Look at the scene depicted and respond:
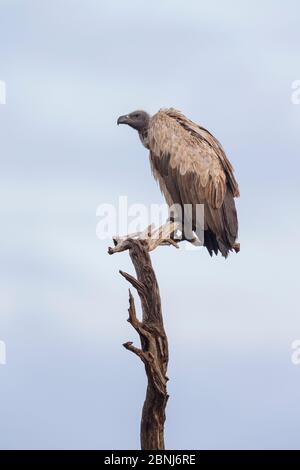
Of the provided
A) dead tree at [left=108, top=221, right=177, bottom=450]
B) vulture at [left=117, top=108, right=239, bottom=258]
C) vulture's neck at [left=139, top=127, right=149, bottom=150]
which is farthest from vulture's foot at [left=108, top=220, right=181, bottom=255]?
vulture's neck at [left=139, top=127, right=149, bottom=150]

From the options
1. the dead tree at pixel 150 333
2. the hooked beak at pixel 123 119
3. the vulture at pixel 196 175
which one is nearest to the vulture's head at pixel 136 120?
the hooked beak at pixel 123 119

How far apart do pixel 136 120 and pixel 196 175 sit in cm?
178

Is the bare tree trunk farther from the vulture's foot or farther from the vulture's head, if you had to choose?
the vulture's head

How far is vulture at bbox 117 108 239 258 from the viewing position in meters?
25.2

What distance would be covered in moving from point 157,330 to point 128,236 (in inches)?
62.8

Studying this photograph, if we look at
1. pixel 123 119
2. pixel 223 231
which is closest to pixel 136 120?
pixel 123 119

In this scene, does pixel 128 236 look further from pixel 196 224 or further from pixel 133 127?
pixel 133 127

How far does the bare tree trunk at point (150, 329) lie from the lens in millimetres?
23406

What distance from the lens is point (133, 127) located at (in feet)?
87.8

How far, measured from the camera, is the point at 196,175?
25.7 meters

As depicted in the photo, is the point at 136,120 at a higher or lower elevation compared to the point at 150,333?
higher

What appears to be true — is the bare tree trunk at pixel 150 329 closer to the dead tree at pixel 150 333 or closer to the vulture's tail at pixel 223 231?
the dead tree at pixel 150 333

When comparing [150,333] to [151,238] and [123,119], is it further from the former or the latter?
[123,119]
